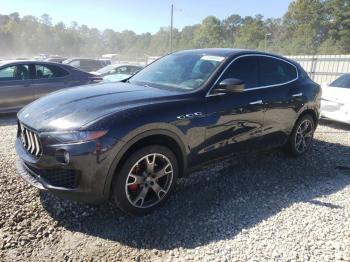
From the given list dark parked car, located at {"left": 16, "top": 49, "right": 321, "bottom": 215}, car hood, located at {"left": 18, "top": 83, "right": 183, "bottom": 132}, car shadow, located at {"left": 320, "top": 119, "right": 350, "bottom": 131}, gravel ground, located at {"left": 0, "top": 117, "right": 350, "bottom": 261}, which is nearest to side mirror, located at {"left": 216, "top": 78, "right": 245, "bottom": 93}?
dark parked car, located at {"left": 16, "top": 49, "right": 321, "bottom": 215}

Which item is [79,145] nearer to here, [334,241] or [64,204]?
[64,204]

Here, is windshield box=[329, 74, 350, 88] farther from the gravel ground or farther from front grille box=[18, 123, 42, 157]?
front grille box=[18, 123, 42, 157]

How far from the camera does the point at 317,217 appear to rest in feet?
11.8

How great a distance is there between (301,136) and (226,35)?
301ft

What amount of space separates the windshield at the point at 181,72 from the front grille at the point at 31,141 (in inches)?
60.8

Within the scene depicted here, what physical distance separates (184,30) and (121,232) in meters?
109

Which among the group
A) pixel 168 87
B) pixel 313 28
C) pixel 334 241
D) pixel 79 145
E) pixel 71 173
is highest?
pixel 313 28

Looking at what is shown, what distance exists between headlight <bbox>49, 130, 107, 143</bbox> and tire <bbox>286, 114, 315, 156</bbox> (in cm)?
345

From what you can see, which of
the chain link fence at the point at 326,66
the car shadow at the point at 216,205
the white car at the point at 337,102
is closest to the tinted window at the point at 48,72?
the car shadow at the point at 216,205

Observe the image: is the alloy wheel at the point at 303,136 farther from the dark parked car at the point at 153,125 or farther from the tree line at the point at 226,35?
the tree line at the point at 226,35

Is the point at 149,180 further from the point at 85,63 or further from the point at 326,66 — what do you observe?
the point at 85,63

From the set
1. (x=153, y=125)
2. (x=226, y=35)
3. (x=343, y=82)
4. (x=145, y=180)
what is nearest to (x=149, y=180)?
(x=145, y=180)

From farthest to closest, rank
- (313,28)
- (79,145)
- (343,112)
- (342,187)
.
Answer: (313,28) < (343,112) < (342,187) < (79,145)

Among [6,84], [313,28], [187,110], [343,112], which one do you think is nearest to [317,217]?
[187,110]
